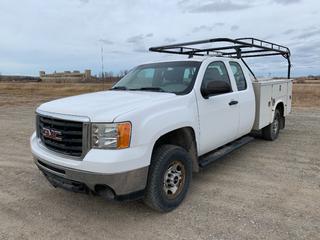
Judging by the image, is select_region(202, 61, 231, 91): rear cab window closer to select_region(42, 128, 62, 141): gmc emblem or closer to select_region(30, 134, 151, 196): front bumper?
select_region(30, 134, 151, 196): front bumper

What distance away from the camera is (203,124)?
4.16 metres

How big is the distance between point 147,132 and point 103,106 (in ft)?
1.96

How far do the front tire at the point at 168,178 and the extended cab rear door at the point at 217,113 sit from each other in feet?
1.70

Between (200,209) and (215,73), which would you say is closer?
(200,209)

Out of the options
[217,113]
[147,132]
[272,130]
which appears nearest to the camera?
[147,132]

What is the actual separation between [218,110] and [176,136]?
2.97ft

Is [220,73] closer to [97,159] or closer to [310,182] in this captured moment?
[310,182]

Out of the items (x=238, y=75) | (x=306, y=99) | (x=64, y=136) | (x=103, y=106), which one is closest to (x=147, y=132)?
(x=103, y=106)

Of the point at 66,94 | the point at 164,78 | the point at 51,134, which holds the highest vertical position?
the point at 164,78

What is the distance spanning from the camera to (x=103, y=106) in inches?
132

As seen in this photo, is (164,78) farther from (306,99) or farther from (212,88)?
(306,99)

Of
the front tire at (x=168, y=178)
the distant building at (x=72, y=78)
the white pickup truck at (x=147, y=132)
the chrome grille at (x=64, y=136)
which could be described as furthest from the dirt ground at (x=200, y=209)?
the distant building at (x=72, y=78)

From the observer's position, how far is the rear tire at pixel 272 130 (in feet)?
23.1

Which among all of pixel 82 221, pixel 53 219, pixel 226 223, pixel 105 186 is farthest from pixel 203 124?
pixel 53 219
